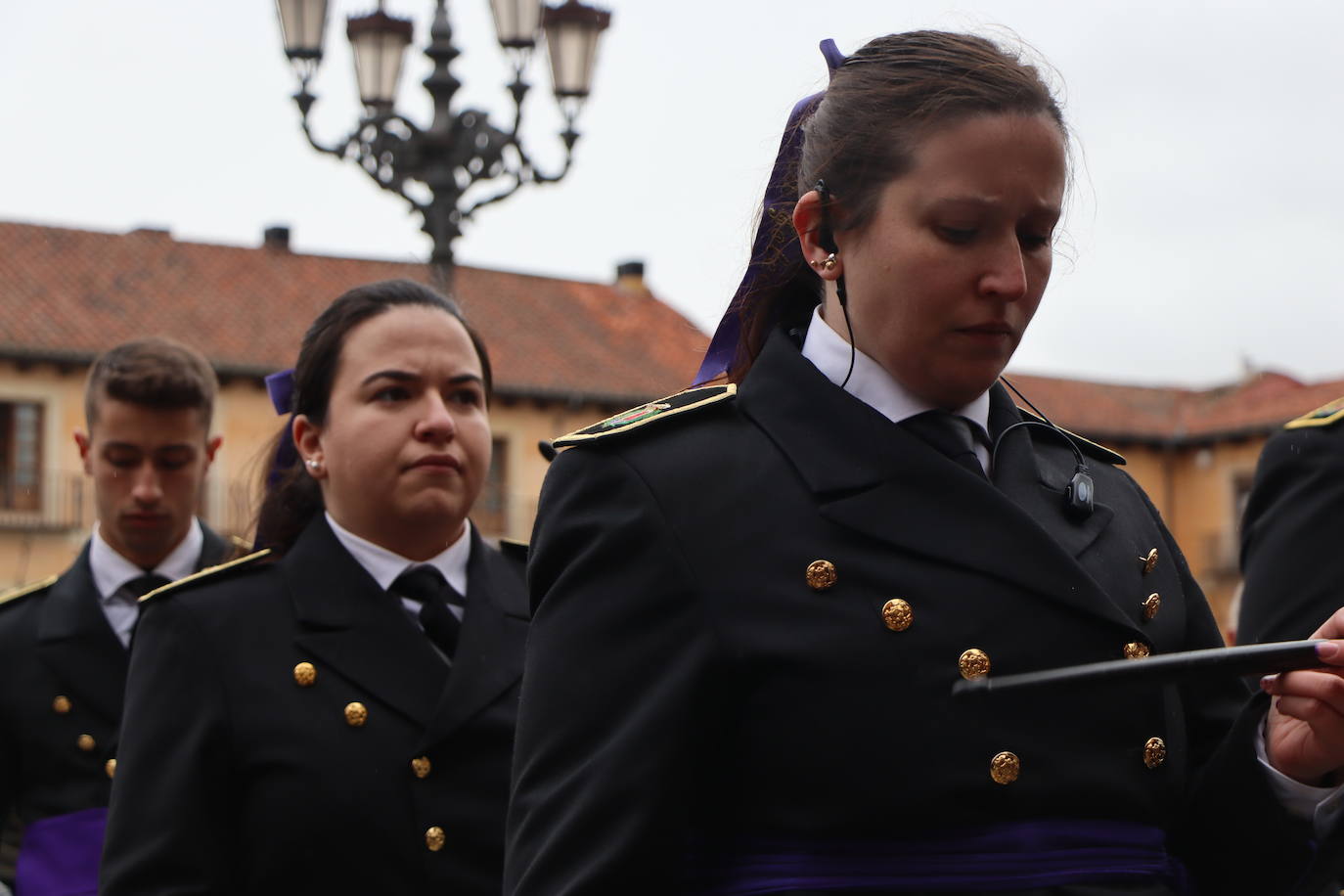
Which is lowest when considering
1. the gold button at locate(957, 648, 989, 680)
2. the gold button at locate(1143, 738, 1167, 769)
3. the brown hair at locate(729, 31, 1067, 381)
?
the gold button at locate(1143, 738, 1167, 769)

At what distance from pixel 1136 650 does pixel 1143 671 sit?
1.31 feet

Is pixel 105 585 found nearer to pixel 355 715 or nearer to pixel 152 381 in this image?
pixel 152 381

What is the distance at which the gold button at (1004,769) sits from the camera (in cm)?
257

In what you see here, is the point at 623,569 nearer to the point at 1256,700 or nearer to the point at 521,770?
the point at 521,770

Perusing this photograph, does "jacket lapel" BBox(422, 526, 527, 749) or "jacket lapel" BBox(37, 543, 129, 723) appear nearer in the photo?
"jacket lapel" BBox(422, 526, 527, 749)

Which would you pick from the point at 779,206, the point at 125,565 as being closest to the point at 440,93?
the point at 125,565

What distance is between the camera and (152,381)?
6.05 meters

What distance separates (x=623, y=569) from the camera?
2725mm

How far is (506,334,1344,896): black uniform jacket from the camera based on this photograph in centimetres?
260

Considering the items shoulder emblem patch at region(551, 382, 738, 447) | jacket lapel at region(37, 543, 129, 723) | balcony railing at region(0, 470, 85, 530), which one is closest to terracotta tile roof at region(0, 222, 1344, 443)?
balcony railing at region(0, 470, 85, 530)

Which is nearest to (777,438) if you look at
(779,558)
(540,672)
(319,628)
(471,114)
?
(779,558)

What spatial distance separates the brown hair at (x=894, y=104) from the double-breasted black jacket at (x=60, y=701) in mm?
3472

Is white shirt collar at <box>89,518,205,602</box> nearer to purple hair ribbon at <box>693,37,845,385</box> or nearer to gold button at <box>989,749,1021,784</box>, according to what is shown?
purple hair ribbon at <box>693,37,845,385</box>

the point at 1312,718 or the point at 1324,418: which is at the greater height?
the point at 1324,418
